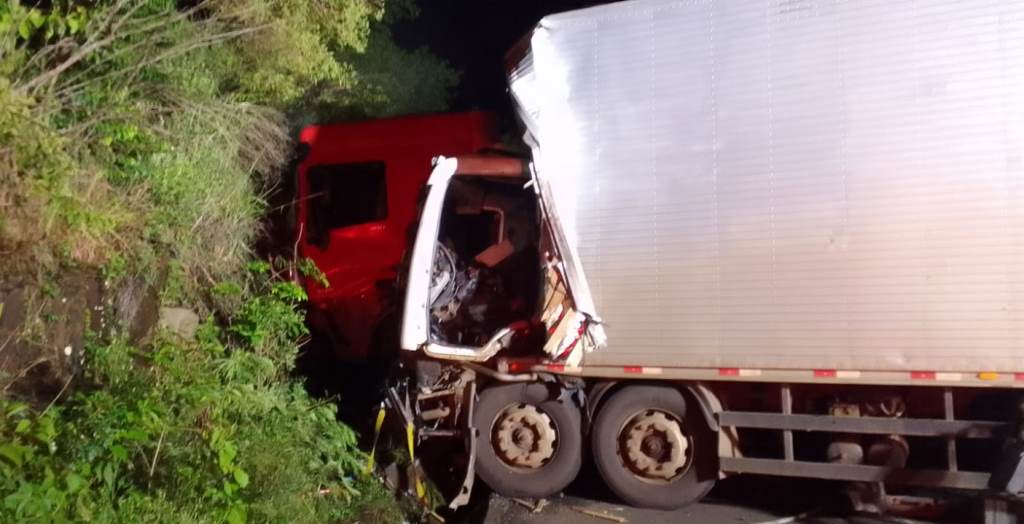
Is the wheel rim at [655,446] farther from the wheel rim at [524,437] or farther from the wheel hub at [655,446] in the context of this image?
the wheel rim at [524,437]

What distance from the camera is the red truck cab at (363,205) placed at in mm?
7715

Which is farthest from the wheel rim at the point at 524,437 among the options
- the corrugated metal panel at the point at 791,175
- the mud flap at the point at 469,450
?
the corrugated metal panel at the point at 791,175

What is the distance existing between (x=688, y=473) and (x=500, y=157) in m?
2.58

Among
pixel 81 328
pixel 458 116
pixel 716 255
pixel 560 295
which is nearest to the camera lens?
pixel 716 255

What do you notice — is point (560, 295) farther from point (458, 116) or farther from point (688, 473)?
point (458, 116)

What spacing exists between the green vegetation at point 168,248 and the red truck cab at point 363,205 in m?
0.40

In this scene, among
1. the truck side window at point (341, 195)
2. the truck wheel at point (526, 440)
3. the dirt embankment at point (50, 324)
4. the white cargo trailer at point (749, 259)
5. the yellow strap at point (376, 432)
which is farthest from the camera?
the truck side window at point (341, 195)

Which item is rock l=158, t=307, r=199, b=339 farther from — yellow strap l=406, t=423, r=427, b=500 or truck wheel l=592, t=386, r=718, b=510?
truck wheel l=592, t=386, r=718, b=510

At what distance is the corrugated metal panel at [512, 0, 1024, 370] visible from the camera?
15.3 ft

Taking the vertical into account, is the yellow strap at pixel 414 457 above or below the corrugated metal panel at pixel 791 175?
below

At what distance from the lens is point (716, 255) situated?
520 cm

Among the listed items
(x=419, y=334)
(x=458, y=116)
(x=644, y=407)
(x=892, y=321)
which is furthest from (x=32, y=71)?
(x=892, y=321)

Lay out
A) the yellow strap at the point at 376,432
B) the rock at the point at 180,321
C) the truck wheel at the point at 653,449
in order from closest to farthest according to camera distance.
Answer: the truck wheel at the point at 653,449, the yellow strap at the point at 376,432, the rock at the point at 180,321

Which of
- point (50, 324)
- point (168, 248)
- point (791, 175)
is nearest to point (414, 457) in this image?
point (168, 248)
